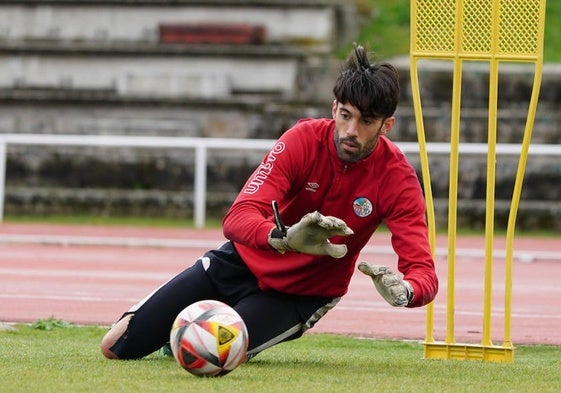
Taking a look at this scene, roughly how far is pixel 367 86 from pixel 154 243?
11914 mm

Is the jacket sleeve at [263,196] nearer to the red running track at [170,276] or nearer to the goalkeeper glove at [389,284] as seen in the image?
the goalkeeper glove at [389,284]

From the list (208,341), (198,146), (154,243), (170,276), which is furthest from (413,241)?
(198,146)

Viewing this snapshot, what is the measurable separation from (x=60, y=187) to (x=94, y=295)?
1071cm

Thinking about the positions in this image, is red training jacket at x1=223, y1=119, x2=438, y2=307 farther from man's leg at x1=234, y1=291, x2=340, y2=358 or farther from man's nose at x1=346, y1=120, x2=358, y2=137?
man's nose at x1=346, y1=120, x2=358, y2=137

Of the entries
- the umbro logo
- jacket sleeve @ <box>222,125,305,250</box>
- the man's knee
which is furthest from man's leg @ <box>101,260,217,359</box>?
the umbro logo

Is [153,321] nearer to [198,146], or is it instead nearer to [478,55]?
[478,55]

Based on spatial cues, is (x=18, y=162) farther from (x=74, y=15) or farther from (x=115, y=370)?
(x=115, y=370)

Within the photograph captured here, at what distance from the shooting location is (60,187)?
974 inches

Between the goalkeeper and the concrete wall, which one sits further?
the concrete wall

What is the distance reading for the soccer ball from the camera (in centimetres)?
788

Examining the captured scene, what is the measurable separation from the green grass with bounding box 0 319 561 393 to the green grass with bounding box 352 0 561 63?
17718 mm

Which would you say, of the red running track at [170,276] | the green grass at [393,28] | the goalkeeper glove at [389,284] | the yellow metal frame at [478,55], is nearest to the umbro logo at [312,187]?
the goalkeeper glove at [389,284]

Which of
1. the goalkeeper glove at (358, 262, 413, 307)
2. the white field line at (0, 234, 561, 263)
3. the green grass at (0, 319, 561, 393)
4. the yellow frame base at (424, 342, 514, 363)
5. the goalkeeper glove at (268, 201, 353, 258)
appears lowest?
the white field line at (0, 234, 561, 263)

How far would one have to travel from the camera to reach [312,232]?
25.3 ft
